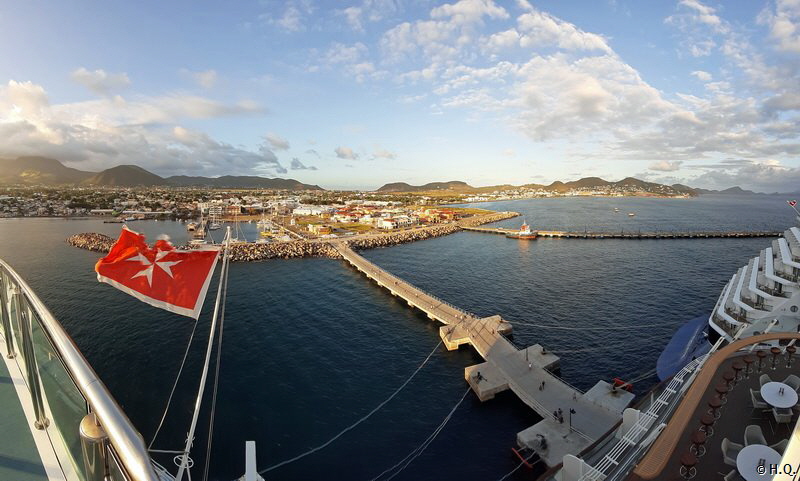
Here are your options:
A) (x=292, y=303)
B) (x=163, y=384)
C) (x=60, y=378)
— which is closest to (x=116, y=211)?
(x=292, y=303)

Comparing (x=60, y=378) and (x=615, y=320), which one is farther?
(x=615, y=320)

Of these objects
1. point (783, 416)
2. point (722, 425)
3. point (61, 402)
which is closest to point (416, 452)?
point (722, 425)

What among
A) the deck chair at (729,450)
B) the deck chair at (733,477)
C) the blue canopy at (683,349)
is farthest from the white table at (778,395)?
the blue canopy at (683,349)

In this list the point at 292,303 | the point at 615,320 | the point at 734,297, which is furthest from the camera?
the point at 292,303

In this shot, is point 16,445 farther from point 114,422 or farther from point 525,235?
point 525,235

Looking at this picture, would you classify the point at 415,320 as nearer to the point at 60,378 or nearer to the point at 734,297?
the point at 734,297

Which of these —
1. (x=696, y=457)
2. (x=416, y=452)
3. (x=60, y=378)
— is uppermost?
(x=60, y=378)
